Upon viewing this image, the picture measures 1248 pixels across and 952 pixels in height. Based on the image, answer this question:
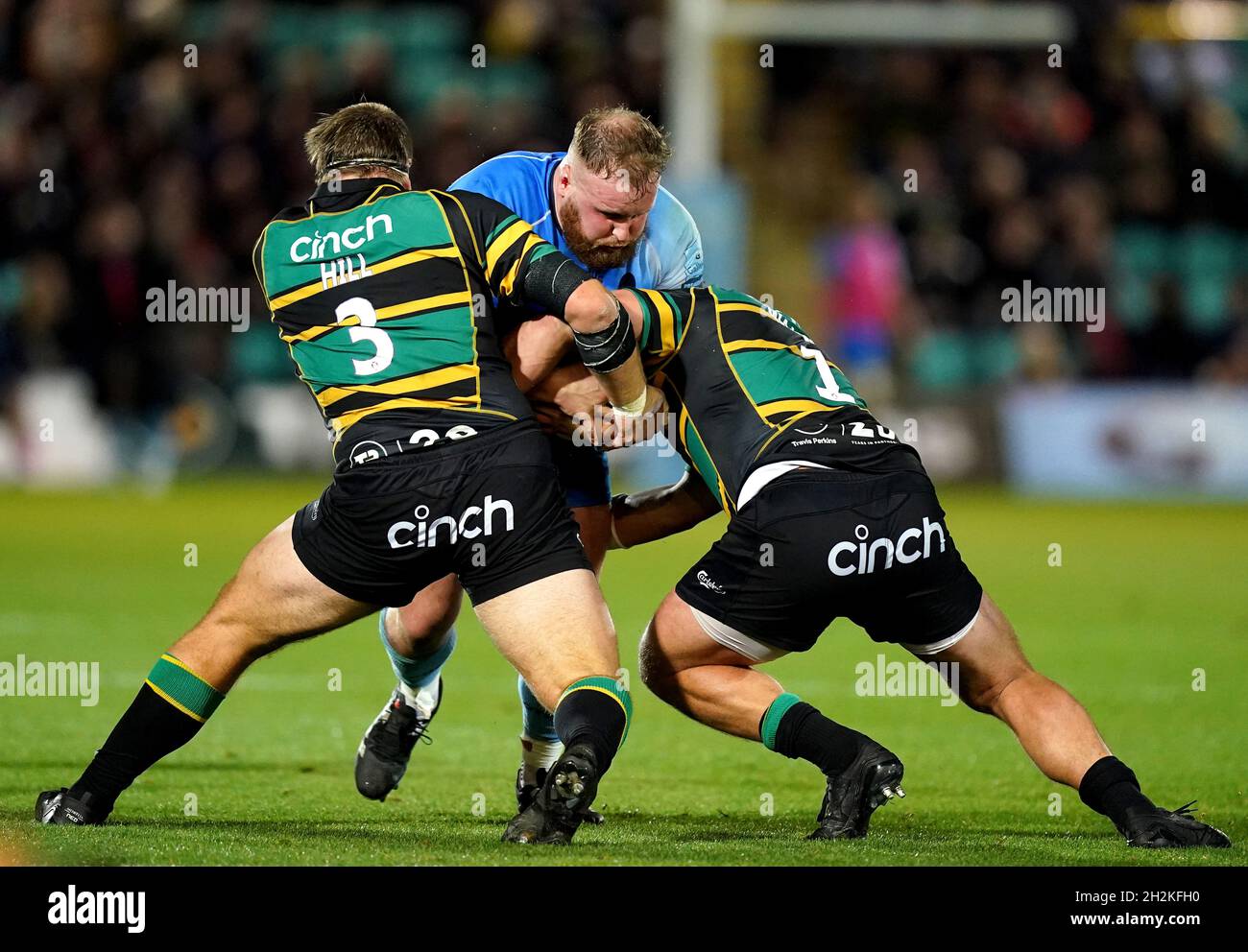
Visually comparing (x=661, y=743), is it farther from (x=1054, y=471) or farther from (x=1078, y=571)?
(x=1054, y=471)

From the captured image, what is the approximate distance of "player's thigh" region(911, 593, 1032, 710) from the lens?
560cm

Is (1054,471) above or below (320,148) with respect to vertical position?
below

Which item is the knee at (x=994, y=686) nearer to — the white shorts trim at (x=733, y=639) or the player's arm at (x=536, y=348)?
the white shorts trim at (x=733, y=639)

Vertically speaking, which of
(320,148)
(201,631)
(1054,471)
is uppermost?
(320,148)

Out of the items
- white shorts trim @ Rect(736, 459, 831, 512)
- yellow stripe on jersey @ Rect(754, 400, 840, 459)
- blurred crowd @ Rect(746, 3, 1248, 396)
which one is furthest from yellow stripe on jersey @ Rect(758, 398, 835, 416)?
blurred crowd @ Rect(746, 3, 1248, 396)

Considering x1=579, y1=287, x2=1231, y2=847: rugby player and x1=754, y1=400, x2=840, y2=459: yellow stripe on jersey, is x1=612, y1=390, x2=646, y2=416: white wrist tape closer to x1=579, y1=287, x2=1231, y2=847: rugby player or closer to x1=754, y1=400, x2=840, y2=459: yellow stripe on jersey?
x1=579, y1=287, x2=1231, y2=847: rugby player

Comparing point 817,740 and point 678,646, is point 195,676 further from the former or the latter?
point 817,740

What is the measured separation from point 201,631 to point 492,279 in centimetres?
133

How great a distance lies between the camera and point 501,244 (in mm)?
5508

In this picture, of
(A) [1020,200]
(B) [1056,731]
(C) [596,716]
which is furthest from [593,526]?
(A) [1020,200]

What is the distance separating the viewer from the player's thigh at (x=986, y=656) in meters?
5.60

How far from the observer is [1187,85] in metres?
22.8
